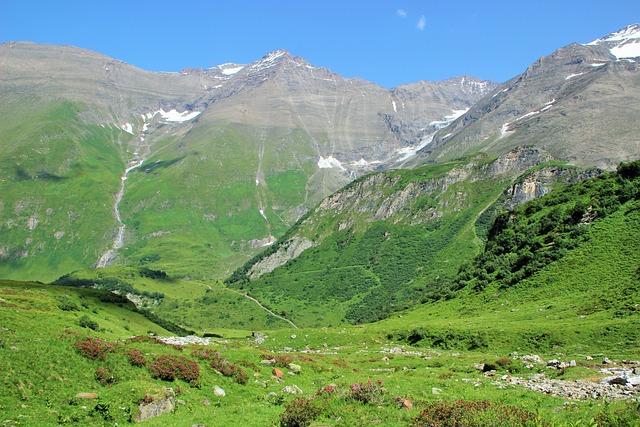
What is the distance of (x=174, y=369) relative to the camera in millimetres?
29344

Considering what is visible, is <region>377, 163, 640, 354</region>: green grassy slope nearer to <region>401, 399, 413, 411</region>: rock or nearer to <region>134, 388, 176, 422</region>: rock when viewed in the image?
<region>401, 399, 413, 411</region>: rock

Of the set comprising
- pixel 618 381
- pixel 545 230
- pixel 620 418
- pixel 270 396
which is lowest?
pixel 270 396

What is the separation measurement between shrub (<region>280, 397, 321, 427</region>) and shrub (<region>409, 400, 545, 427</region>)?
442cm

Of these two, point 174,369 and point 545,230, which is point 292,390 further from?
point 545,230

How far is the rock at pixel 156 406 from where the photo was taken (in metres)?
23.7

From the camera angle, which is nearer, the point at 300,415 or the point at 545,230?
the point at 300,415

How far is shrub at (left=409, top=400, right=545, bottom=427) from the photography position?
1667cm

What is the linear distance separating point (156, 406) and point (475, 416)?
16.6 metres

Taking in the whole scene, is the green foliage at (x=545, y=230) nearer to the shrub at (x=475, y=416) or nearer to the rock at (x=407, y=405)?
the rock at (x=407, y=405)

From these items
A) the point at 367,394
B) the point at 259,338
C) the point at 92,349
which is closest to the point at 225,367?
the point at 92,349

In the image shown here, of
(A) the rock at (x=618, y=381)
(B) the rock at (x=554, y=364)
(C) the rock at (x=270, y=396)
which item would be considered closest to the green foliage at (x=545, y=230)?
(B) the rock at (x=554, y=364)

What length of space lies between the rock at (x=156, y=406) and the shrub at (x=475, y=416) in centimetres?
1371

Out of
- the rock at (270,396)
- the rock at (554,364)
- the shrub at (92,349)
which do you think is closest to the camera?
the rock at (270,396)

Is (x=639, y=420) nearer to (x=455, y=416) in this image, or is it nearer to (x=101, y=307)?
(x=455, y=416)
